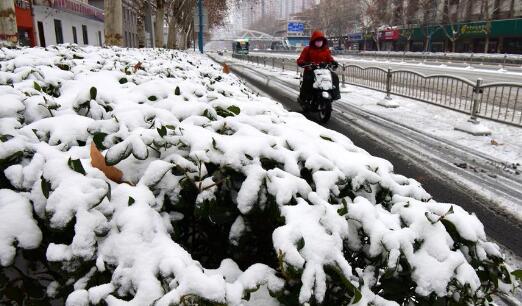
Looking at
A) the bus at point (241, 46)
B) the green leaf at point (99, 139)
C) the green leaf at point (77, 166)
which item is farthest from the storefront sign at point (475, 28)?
the green leaf at point (77, 166)

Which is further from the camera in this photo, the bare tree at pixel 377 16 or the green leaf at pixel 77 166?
the bare tree at pixel 377 16

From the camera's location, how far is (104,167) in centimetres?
159

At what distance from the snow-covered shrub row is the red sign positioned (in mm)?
67156

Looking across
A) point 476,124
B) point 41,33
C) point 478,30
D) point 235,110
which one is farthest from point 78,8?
point 478,30

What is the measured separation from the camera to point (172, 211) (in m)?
1.54

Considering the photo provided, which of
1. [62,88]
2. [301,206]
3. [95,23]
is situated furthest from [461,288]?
[95,23]

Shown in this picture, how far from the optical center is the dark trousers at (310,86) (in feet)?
31.1

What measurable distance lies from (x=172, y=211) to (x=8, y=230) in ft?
1.79

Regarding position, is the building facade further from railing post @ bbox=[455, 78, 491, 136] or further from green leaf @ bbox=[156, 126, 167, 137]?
green leaf @ bbox=[156, 126, 167, 137]

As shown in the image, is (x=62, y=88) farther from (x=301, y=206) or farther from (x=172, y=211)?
(x=301, y=206)

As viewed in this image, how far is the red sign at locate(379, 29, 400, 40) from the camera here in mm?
62941

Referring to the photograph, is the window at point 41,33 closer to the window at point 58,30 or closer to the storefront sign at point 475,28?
the window at point 58,30

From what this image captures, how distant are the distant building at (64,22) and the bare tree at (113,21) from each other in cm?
1055

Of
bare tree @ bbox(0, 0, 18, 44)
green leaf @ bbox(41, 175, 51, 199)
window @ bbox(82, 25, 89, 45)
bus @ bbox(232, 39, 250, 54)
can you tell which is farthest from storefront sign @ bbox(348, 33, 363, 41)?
green leaf @ bbox(41, 175, 51, 199)
